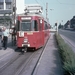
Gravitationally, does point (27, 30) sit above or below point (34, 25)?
below

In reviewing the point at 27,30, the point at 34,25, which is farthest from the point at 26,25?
the point at 34,25

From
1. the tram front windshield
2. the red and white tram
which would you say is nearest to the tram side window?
the red and white tram

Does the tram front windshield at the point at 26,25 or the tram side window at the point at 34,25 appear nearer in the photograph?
the tram front windshield at the point at 26,25

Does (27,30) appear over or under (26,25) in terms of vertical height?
under

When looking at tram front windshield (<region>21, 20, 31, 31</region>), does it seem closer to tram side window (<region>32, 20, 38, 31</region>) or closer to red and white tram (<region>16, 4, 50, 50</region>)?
red and white tram (<region>16, 4, 50, 50</region>)

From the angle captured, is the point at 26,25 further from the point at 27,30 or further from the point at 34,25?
the point at 34,25

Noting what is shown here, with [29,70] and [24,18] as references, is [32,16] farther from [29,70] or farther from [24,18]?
[29,70]

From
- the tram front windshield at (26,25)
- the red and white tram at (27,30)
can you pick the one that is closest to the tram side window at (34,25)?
the red and white tram at (27,30)

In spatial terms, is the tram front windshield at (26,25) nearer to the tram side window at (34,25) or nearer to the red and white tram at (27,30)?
the red and white tram at (27,30)

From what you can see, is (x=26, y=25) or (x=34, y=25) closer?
(x=26, y=25)

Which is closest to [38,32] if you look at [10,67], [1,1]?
[10,67]

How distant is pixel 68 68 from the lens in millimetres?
8594

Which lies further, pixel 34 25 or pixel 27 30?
pixel 34 25

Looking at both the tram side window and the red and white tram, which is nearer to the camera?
the red and white tram
